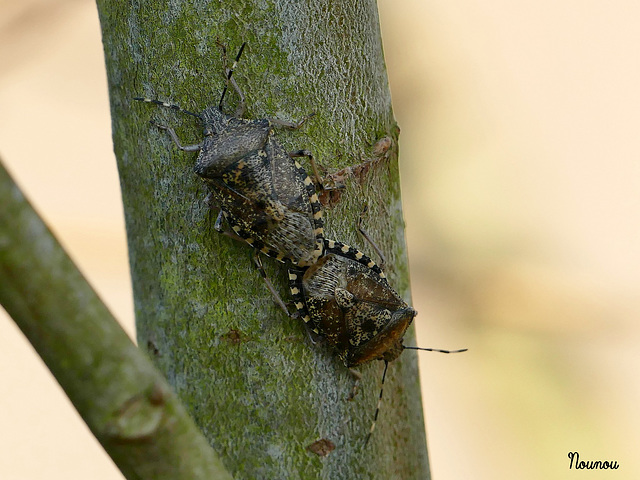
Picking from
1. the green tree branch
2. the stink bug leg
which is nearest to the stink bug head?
the stink bug leg

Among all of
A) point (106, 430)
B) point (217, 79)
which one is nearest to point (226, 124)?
point (217, 79)

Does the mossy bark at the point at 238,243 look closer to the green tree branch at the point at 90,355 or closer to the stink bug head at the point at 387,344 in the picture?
the stink bug head at the point at 387,344

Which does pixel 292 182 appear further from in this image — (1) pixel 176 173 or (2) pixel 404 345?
(2) pixel 404 345

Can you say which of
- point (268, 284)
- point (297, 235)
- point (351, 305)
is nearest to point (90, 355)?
point (268, 284)

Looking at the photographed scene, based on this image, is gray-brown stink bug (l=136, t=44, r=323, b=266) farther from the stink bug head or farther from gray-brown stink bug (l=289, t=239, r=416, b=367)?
the stink bug head

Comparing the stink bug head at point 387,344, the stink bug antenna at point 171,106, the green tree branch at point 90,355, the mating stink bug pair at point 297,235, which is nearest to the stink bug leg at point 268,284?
the mating stink bug pair at point 297,235

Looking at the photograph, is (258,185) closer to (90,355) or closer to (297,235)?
(297,235)

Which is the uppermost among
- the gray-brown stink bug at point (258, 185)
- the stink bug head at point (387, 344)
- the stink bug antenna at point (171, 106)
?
the stink bug antenna at point (171, 106)
